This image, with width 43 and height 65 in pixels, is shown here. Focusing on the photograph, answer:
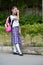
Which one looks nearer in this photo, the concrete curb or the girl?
the girl

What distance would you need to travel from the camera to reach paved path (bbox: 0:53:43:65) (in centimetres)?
766

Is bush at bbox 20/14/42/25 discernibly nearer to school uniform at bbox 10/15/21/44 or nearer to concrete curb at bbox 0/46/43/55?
concrete curb at bbox 0/46/43/55

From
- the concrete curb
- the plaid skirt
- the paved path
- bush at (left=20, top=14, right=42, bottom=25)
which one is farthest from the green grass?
bush at (left=20, top=14, right=42, bottom=25)

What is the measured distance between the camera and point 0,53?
29.8 feet

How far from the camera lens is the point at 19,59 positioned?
8188 millimetres

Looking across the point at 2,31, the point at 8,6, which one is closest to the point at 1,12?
the point at 8,6

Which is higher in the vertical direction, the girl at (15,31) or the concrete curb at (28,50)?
the girl at (15,31)

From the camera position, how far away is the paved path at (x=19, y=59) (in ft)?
25.1

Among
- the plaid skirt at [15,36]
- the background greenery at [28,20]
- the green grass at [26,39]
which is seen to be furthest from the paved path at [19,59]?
the background greenery at [28,20]

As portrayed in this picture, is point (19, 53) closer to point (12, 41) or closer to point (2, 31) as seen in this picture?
point (12, 41)

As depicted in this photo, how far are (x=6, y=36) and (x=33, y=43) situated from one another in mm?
1018

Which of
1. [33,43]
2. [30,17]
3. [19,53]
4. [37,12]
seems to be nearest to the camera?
[19,53]

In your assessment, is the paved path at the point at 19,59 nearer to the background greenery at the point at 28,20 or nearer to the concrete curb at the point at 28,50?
the concrete curb at the point at 28,50

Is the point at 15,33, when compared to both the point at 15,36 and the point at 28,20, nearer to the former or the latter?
the point at 15,36
